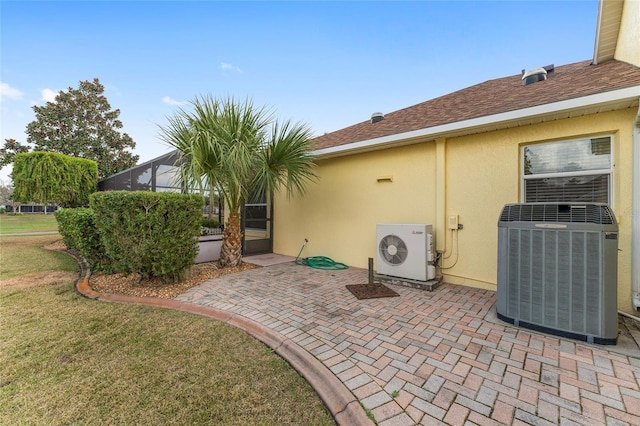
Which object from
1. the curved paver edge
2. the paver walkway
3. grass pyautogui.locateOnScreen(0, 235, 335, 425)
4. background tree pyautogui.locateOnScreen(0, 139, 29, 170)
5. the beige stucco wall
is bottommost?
grass pyautogui.locateOnScreen(0, 235, 335, 425)

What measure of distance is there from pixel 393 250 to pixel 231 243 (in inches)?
142

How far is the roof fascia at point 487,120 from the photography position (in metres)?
3.09

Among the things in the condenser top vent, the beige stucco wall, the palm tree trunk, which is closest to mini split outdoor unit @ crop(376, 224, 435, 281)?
the condenser top vent

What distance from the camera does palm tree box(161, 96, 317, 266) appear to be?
4.64m

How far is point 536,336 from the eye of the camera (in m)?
2.71

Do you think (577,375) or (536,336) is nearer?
(577,375)

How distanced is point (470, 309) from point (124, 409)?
391 cm

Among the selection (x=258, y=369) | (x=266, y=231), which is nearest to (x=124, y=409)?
(x=258, y=369)

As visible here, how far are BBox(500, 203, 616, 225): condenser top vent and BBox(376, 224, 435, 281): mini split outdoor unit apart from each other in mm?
1511

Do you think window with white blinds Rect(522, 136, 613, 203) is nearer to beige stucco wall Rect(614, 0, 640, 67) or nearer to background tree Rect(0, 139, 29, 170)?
beige stucco wall Rect(614, 0, 640, 67)

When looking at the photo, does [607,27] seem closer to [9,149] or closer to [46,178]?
[46,178]

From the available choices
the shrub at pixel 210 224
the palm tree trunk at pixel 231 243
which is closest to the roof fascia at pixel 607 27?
the palm tree trunk at pixel 231 243

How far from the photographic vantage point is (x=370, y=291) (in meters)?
4.16

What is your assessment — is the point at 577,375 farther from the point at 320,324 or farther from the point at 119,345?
the point at 119,345
